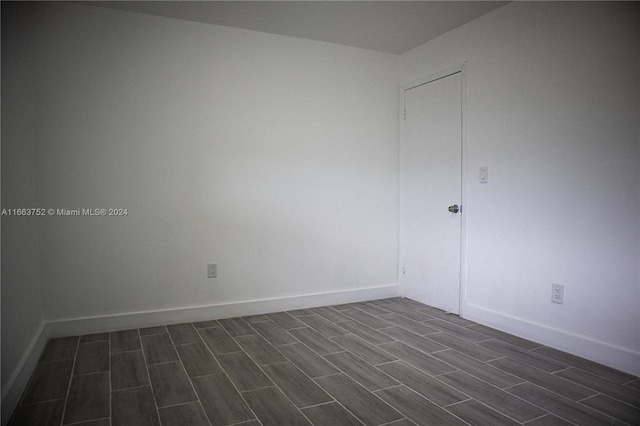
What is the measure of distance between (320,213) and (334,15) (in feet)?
5.41

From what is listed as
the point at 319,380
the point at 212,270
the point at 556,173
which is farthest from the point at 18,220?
the point at 556,173

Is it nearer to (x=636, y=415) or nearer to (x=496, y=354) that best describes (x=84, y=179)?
(x=496, y=354)

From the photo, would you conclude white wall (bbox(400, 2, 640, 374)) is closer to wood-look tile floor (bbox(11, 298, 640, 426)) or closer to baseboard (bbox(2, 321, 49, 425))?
wood-look tile floor (bbox(11, 298, 640, 426))

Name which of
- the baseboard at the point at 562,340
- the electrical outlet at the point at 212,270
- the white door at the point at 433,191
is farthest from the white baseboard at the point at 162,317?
the baseboard at the point at 562,340

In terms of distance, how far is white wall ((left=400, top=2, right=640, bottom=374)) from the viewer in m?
2.40

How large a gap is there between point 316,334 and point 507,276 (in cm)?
147

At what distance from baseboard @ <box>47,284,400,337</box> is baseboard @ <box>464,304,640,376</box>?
1027 millimetres

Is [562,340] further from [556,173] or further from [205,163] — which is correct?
[205,163]

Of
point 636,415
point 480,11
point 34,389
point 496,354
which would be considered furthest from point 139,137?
point 636,415

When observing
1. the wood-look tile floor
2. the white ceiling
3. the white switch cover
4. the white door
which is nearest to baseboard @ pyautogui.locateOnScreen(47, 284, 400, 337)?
the wood-look tile floor

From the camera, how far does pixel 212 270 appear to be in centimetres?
345

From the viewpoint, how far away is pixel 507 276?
3.11m

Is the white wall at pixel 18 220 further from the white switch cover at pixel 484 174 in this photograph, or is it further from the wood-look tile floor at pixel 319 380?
the white switch cover at pixel 484 174

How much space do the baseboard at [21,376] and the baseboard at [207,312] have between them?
0.22 m
